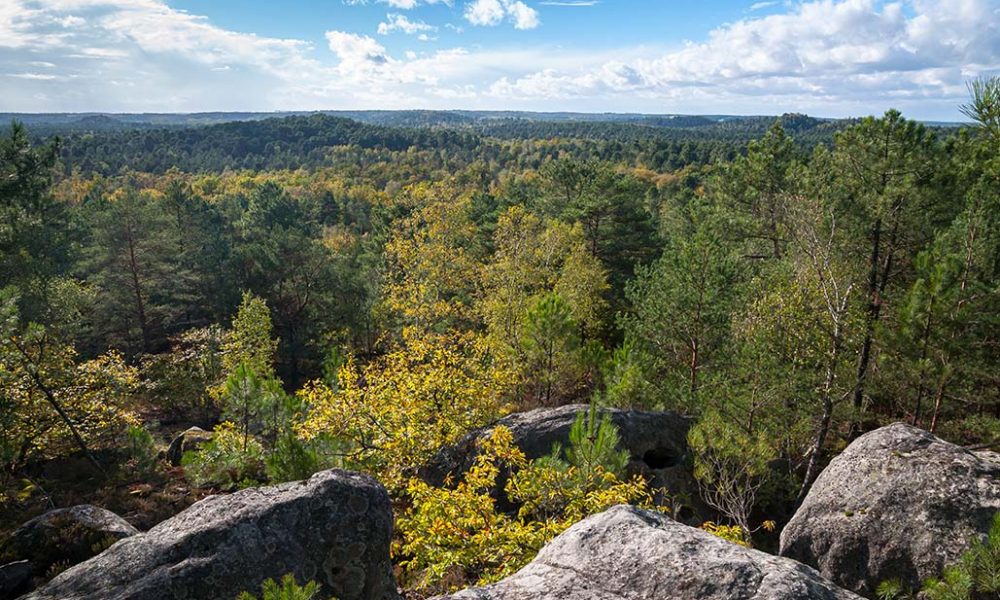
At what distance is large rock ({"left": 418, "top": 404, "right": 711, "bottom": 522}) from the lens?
1432cm

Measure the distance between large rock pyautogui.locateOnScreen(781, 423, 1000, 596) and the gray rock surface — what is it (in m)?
14.1

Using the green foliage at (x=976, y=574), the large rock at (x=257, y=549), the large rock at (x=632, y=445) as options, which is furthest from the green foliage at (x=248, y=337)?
the green foliage at (x=976, y=574)

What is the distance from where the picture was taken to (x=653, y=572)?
5.30 m

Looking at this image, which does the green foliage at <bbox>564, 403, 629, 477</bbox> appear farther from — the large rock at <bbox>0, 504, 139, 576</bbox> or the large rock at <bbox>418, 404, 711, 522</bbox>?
the large rock at <bbox>0, 504, 139, 576</bbox>

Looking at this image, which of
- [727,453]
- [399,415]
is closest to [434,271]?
[399,415]

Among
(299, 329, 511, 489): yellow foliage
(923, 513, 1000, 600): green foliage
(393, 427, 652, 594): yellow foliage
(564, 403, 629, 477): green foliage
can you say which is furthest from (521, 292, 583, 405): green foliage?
(923, 513, 1000, 600): green foliage

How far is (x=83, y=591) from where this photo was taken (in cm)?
732

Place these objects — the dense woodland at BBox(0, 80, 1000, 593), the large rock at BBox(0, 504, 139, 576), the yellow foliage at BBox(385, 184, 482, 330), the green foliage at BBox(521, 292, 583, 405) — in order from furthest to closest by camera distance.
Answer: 1. the yellow foliage at BBox(385, 184, 482, 330)
2. the green foliage at BBox(521, 292, 583, 405)
3. the dense woodland at BBox(0, 80, 1000, 593)
4. the large rock at BBox(0, 504, 139, 576)

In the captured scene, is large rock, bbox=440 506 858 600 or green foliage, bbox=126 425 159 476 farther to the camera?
→ green foliage, bbox=126 425 159 476

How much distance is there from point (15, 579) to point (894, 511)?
15464 millimetres

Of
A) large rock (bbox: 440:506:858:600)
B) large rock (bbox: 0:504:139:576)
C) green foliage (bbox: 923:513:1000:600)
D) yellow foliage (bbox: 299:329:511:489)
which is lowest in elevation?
large rock (bbox: 0:504:139:576)

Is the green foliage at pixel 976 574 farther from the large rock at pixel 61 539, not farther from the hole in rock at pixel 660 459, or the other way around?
the large rock at pixel 61 539

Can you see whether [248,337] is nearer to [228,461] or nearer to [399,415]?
[228,461]

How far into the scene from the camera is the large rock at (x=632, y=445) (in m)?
14.3
